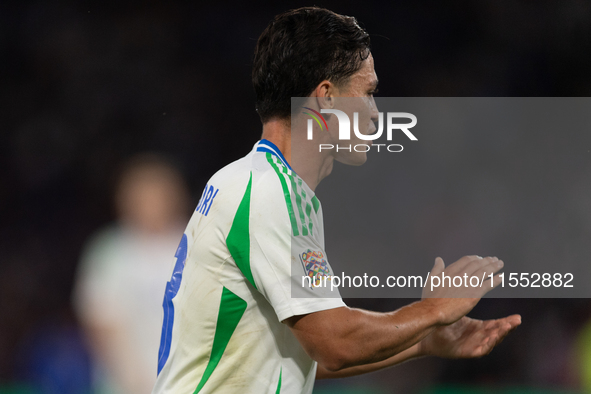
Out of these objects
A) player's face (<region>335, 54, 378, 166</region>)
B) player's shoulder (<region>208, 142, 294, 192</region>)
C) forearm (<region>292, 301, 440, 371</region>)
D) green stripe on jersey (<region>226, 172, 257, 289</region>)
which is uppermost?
player's face (<region>335, 54, 378, 166</region>)

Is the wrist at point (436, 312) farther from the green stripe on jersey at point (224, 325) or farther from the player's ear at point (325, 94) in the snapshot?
the player's ear at point (325, 94)

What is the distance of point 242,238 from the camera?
122 centimetres

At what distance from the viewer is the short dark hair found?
1478 mm

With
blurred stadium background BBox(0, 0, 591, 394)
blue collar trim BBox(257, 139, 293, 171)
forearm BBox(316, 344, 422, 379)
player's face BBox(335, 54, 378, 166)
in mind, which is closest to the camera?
blue collar trim BBox(257, 139, 293, 171)

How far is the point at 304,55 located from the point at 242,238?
1.83 feet

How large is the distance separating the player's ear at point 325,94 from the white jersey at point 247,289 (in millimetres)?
246

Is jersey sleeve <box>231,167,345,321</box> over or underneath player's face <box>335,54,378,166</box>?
underneath

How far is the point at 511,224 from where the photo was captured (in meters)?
4.81

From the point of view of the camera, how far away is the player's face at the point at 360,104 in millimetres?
1511

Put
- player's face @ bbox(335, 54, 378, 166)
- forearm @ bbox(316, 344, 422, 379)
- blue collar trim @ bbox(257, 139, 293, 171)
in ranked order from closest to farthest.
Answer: blue collar trim @ bbox(257, 139, 293, 171)
player's face @ bbox(335, 54, 378, 166)
forearm @ bbox(316, 344, 422, 379)

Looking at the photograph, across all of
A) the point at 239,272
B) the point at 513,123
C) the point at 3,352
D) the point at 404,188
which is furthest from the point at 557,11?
the point at 3,352

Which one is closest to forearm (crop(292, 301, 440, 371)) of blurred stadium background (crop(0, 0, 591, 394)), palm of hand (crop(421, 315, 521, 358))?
palm of hand (crop(421, 315, 521, 358))

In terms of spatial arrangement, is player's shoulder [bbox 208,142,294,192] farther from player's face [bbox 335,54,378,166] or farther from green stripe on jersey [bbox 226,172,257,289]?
player's face [bbox 335,54,378,166]

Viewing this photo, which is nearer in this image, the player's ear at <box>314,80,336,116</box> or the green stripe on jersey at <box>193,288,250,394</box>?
the green stripe on jersey at <box>193,288,250,394</box>
